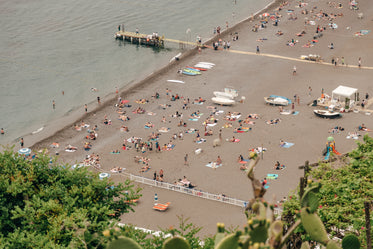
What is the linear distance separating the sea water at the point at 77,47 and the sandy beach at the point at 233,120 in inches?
213

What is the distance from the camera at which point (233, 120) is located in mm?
62562

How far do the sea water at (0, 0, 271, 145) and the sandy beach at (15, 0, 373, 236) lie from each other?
17.8 ft

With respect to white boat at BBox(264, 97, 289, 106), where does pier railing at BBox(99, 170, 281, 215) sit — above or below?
below

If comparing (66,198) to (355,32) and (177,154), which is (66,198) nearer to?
(177,154)

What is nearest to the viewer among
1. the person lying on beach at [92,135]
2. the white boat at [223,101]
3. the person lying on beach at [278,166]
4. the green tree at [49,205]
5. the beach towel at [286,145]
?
the green tree at [49,205]

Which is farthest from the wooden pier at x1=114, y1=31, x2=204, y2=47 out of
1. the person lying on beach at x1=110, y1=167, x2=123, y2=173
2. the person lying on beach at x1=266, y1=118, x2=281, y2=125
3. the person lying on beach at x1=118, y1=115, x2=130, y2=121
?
the person lying on beach at x1=110, y1=167, x2=123, y2=173

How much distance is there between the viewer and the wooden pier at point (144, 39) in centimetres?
9381

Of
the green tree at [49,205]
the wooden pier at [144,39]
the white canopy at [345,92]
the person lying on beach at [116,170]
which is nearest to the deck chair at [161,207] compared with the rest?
the person lying on beach at [116,170]

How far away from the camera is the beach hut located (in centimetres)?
6147

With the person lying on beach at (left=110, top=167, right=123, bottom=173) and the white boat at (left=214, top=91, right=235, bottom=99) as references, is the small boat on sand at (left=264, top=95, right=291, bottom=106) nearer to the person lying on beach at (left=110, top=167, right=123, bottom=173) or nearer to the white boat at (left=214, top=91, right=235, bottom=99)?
the white boat at (left=214, top=91, right=235, bottom=99)

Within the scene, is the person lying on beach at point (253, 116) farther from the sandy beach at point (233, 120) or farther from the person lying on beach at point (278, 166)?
the person lying on beach at point (278, 166)

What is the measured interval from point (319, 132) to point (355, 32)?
1448 inches

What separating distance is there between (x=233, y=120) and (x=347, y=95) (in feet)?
42.1

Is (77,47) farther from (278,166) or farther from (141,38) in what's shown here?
(278,166)
